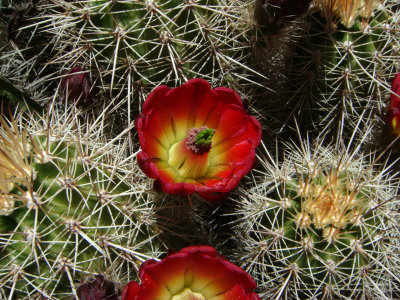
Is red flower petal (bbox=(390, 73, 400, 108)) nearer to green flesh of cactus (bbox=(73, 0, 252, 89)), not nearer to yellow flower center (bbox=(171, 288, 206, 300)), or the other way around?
green flesh of cactus (bbox=(73, 0, 252, 89))

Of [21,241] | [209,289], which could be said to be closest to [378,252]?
[209,289]

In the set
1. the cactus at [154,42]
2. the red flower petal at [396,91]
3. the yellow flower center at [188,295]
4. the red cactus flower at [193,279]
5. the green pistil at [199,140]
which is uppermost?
the cactus at [154,42]

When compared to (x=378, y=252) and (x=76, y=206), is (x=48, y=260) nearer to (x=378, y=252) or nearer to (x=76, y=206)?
(x=76, y=206)

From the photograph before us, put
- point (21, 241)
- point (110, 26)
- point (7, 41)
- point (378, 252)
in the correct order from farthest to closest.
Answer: point (7, 41) → point (110, 26) → point (378, 252) → point (21, 241)

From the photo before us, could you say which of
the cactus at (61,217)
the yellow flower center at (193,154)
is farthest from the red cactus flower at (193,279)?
the yellow flower center at (193,154)

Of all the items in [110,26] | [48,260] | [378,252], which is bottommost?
[378,252]

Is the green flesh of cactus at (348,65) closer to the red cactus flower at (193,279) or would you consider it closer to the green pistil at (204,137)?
the green pistil at (204,137)

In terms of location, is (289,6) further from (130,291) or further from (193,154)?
(130,291)
